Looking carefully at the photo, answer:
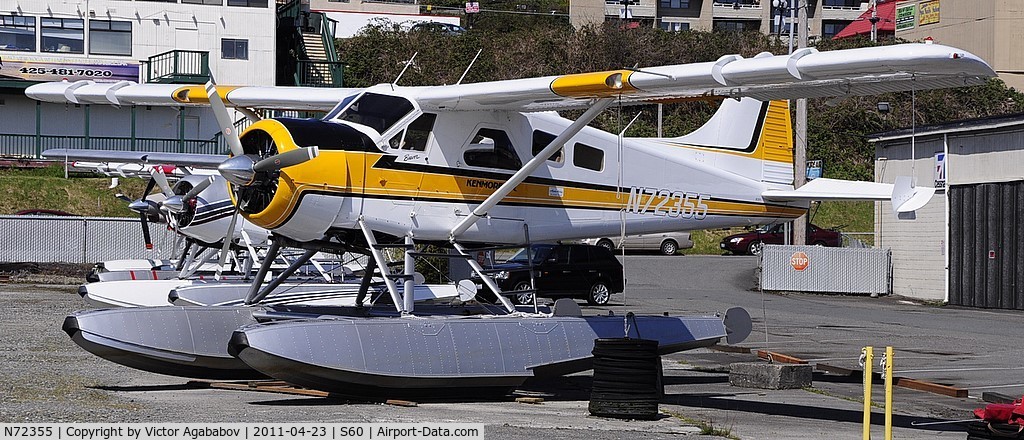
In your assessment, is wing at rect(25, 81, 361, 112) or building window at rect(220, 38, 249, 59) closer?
wing at rect(25, 81, 361, 112)

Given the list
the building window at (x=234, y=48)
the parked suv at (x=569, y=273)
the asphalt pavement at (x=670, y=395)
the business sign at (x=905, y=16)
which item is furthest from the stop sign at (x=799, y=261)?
the business sign at (x=905, y=16)

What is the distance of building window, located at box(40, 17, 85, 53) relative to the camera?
48.5 m

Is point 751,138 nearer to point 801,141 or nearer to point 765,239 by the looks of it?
point 801,141

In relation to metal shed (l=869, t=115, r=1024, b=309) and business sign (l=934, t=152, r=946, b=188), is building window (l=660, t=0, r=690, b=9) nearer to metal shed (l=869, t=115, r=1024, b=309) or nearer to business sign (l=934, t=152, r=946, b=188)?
metal shed (l=869, t=115, r=1024, b=309)

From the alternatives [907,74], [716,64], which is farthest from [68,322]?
[907,74]

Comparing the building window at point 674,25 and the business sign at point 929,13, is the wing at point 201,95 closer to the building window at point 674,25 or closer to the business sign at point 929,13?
the business sign at point 929,13

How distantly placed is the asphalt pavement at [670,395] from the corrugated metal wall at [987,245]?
6.56 metres

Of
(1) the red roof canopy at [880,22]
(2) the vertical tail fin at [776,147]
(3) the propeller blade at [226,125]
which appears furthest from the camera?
(1) the red roof canopy at [880,22]

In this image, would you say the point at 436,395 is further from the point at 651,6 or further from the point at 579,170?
the point at 651,6

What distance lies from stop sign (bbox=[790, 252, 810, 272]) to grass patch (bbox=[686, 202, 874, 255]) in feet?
42.1

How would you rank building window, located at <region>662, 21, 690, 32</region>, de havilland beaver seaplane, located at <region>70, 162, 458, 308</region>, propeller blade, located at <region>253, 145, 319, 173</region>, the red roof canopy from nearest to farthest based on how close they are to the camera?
1. propeller blade, located at <region>253, 145, 319, 173</region>
2. de havilland beaver seaplane, located at <region>70, 162, 458, 308</region>
3. the red roof canopy
4. building window, located at <region>662, 21, 690, 32</region>

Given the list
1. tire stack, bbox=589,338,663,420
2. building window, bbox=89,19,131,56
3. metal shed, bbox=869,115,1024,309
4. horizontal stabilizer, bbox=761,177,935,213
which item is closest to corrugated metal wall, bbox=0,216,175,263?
building window, bbox=89,19,131,56

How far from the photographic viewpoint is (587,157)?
48.8ft

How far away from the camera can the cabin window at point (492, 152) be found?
14.0m
